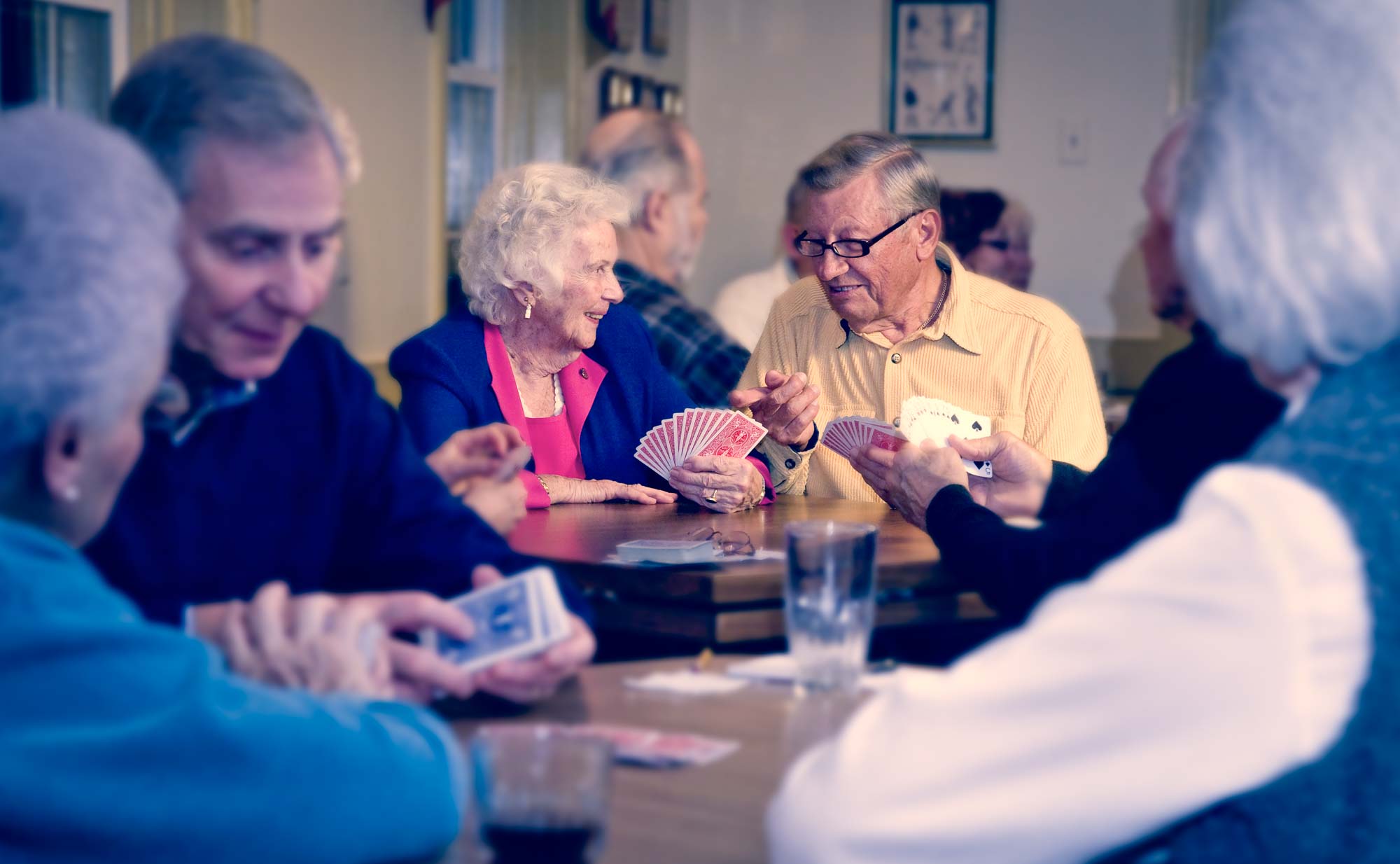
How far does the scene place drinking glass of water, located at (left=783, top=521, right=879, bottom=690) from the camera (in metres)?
1.54

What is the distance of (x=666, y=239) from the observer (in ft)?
13.9

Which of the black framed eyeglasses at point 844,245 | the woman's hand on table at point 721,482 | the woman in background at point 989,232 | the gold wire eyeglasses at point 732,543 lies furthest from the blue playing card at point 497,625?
the woman in background at point 989,232

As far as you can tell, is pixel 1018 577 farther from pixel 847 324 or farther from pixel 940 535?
pixel 847 324

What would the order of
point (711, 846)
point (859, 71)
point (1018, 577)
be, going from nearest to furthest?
point (711, 846), point (1018, 577), point (859, 71)

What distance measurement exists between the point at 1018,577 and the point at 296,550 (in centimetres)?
90

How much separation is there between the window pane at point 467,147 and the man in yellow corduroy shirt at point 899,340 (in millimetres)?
2394

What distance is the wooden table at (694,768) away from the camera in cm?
113

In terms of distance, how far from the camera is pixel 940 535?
213 centimetres

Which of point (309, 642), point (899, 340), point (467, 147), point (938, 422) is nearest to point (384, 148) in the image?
point (467, 147)

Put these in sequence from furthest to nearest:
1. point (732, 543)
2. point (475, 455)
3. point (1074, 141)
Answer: point (1074, 141), point (732, 543), point (475, 455)

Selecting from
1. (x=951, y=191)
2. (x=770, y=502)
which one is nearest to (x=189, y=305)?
(x=770, y=502)

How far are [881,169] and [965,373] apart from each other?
0.51 metres

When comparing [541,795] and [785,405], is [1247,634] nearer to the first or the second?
[541,795]

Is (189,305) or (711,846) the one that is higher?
(189,305)
